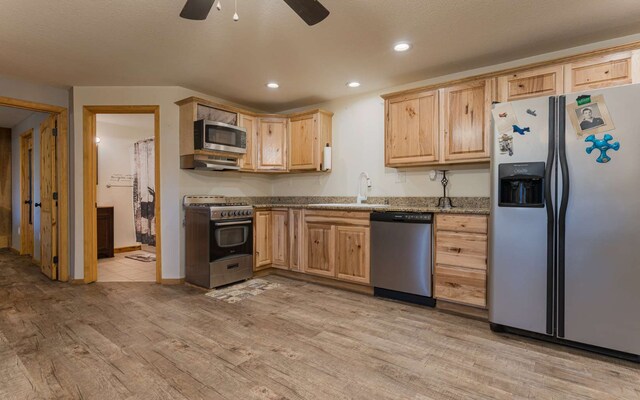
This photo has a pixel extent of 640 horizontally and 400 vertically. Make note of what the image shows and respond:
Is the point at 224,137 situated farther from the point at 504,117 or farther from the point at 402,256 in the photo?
the point at 504,117

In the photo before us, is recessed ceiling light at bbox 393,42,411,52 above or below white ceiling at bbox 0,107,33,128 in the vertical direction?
above

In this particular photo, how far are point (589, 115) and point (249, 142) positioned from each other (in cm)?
368

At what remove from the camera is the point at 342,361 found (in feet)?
6.95

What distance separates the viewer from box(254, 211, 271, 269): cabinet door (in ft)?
13.9

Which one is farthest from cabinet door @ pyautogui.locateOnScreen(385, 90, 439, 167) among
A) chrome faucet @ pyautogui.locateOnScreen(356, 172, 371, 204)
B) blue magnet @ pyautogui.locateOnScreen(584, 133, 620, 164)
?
blue magnet @ pyautogui.locateOnScreen(584, 133, 620, 164)

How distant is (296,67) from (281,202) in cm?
229

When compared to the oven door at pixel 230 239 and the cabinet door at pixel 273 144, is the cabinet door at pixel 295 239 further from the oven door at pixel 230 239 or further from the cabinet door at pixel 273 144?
the cabinet door at pixel 273 144

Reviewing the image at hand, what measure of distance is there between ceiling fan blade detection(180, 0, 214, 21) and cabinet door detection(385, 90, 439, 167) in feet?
7.75

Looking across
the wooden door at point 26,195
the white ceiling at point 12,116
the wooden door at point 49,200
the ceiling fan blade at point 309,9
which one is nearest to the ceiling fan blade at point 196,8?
the ceiling fan blade at point 309,9

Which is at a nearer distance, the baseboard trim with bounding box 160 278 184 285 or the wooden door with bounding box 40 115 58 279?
the baseboard trim with bounding box 160 278 184 285

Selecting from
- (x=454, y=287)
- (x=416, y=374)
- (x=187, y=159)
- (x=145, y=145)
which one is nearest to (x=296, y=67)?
(x=187, y=159)

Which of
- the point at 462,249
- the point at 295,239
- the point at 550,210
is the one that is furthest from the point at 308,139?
the point at 550,210

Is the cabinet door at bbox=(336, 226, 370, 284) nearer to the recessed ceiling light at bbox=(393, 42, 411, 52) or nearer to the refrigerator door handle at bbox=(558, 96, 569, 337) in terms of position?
the refrigerator door handle at bbox=(558, 96, 569, 337)

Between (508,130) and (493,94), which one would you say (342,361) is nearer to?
(508,130)
